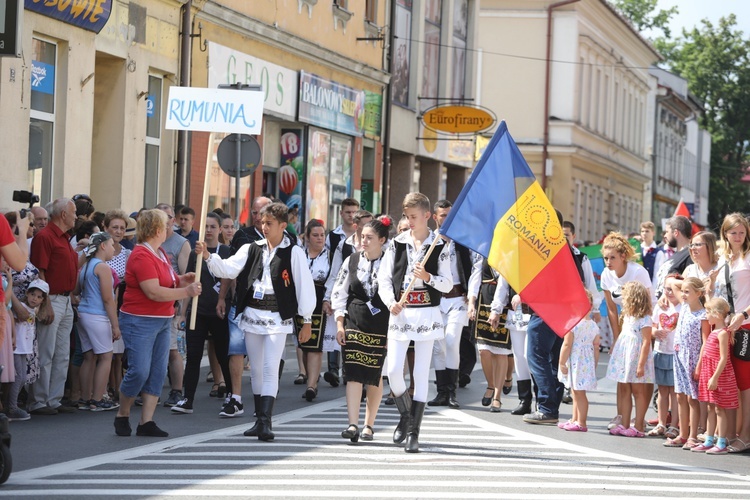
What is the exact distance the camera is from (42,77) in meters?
17.9

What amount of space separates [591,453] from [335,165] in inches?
713

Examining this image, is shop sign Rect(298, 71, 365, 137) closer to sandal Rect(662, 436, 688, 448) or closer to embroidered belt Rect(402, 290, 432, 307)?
sandal Rect(662, 436, 688, 448)

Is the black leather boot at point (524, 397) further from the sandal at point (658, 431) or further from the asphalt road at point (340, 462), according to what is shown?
the sandal at point (658, 431)

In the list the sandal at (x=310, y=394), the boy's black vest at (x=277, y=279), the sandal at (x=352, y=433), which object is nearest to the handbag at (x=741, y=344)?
the sandal at (x=352, y=433)

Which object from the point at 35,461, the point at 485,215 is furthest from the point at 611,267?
the point at 35,461

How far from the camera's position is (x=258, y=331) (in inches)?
449

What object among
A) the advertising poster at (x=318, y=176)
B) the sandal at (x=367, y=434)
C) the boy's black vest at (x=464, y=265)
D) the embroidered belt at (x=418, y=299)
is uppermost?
the advertising poster at (x=318, y=176)

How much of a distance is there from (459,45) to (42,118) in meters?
20.4

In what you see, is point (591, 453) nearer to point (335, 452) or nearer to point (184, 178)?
point (335, 452)

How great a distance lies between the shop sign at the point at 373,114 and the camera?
30359 millimetres

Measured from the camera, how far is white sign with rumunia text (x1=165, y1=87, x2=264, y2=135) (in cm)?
1320

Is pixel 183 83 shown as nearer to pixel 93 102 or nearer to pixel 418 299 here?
pixel 93 102

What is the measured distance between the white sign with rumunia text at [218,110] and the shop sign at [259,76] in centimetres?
810

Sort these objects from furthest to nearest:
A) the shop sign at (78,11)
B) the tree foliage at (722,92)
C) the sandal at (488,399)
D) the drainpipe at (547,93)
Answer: the tree foliage at (722,92), the drainpipe at (547,93), the shop sign at (78,11), the sandal at (488,399)
